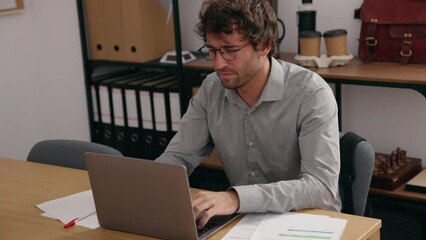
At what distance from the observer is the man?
1952 mm

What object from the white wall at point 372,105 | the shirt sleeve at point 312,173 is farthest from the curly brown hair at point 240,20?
the white wall at point 372,105

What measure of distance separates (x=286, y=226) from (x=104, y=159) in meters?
0.48

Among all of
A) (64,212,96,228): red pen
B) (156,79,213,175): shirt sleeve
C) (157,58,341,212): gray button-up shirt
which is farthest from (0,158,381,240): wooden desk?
(156,79,213,175): shirt sleeve

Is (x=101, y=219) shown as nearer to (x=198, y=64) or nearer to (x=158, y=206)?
(x=158, y=206)

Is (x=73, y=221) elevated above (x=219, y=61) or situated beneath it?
situated beneath

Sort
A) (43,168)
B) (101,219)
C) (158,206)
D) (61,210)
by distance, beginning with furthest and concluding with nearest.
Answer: (43,168), (61,210), (101,219), (158,206)

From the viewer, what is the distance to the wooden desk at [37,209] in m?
1.83

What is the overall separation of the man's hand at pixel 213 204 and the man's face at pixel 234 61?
0.35 meters

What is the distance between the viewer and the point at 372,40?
302cm

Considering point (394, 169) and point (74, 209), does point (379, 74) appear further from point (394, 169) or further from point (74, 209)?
point (74, 209)

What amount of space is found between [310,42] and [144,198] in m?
1.48

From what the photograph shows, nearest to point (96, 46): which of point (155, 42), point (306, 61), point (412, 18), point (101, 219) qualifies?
point (155, 42)

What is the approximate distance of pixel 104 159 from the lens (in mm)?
1807

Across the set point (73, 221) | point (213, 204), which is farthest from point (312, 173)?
point (73, 221)
